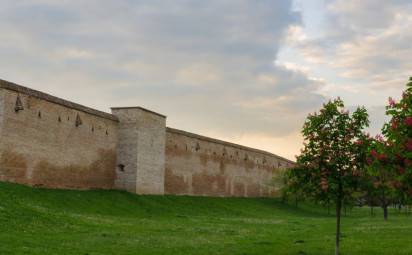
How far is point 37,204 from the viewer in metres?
28.0

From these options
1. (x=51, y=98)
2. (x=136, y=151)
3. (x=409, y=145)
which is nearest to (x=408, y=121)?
(x=409, y=145)

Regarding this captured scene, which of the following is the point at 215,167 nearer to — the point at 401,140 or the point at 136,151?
the point at 136,151

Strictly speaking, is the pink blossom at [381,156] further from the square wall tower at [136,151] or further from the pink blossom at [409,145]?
the square wall tower at [136,151]

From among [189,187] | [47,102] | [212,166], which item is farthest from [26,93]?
[212,166]

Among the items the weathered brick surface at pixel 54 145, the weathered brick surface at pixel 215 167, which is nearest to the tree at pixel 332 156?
the weathered brick surface at pixel 54 145

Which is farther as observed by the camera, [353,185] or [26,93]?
[26,93]

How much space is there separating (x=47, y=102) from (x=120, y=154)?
28.8ft

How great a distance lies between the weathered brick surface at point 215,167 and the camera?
48125 millimetres

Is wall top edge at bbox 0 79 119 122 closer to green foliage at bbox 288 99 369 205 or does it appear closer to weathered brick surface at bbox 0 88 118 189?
weathered brick surface at bbox 0 88 118 189

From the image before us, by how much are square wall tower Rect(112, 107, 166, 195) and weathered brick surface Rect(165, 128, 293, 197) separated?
14.3 ft

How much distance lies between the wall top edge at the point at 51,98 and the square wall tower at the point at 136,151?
1.01 meters

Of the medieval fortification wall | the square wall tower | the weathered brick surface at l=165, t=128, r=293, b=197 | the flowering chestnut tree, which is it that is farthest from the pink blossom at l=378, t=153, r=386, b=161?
the weathered brick surface at l=165, t=128, r=293, b=197

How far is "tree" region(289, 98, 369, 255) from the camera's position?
57.5 ft

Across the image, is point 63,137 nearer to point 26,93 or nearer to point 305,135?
point 26,93
